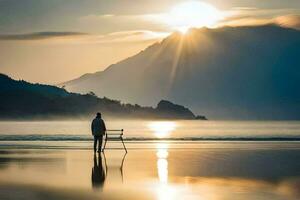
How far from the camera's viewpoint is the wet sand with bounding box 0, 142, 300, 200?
18.6m

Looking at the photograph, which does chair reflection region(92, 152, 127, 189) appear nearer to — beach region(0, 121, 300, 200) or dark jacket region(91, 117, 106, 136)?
beach region(0, 121, 300, 200)

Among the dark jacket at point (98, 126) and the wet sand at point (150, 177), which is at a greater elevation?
the dark jacket at point (98, 126)

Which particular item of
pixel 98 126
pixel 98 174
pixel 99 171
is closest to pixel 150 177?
pixel 98 174

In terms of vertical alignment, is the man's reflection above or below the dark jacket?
below

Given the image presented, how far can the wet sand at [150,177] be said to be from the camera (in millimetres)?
18642

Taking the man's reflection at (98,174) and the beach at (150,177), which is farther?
the man's reflection at (98,174)

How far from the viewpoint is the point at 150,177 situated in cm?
2295

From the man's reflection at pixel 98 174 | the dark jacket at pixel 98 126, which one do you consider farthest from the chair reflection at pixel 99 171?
the dark jacket at pixel 98 126

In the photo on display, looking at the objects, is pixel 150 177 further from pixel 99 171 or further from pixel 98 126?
pixel 98 126

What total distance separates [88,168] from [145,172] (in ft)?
8.85

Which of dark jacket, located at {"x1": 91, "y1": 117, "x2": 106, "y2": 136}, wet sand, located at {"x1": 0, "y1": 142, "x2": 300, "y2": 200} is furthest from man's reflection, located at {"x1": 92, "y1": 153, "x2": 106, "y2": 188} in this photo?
dark jacket, located at {"x1": 91, "y1": 117, "x2": 106, "y2": 136}

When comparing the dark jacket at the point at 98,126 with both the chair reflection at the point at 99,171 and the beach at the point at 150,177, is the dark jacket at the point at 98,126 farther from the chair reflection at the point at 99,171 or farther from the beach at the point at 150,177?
the beach at the point at 150,177

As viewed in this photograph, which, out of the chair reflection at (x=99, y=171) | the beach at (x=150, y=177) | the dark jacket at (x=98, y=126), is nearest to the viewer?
the beach at (x=150, y=177)

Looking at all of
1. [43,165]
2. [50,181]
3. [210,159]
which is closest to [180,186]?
[50,181]
